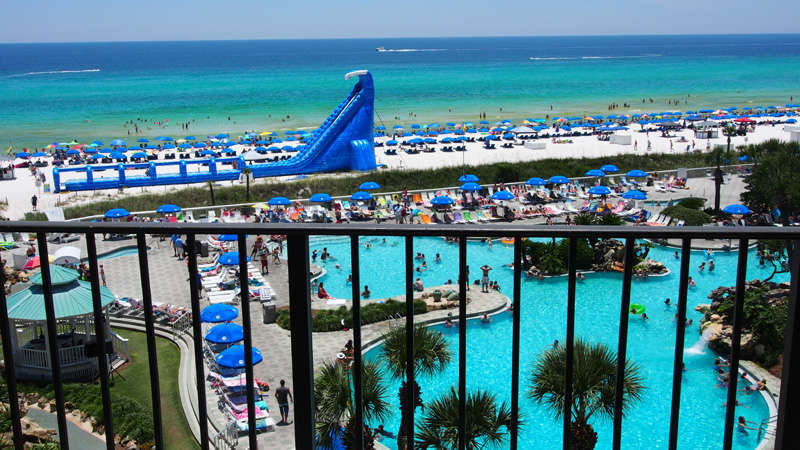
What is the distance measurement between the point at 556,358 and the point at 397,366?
70.2 inches

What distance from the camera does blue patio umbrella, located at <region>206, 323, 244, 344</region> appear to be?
1142 centimetres

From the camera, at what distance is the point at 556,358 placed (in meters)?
7.89

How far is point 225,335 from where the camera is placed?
11609 millimetres

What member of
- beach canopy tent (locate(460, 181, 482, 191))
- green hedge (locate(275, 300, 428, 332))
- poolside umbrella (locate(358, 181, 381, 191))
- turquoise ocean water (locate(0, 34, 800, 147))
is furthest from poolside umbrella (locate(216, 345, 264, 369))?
turquoise ocean water (locate(0, 34, 800, 147))

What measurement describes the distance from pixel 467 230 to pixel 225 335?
10226 millimetres

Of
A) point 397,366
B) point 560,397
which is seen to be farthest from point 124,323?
point 560,397

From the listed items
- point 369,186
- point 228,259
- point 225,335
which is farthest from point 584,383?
point 369,186

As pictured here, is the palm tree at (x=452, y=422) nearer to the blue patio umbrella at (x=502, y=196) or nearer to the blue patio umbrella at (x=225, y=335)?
the blue patio umbrella at (x=225, y=335)

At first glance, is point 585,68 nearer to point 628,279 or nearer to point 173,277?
point 173,277

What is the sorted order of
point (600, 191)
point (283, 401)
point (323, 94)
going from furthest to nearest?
point (323, 94)
point (600, 191)
point (283, 401)

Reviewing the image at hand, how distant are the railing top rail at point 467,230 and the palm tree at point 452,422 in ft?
11.5

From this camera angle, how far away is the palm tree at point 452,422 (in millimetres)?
6371

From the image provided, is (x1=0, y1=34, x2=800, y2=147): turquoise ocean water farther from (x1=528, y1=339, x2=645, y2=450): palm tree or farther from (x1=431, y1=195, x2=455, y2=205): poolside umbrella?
(x1=528, y1=339, x2=645, y2=450): palm tree

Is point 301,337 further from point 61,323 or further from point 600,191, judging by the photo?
point 600,191
